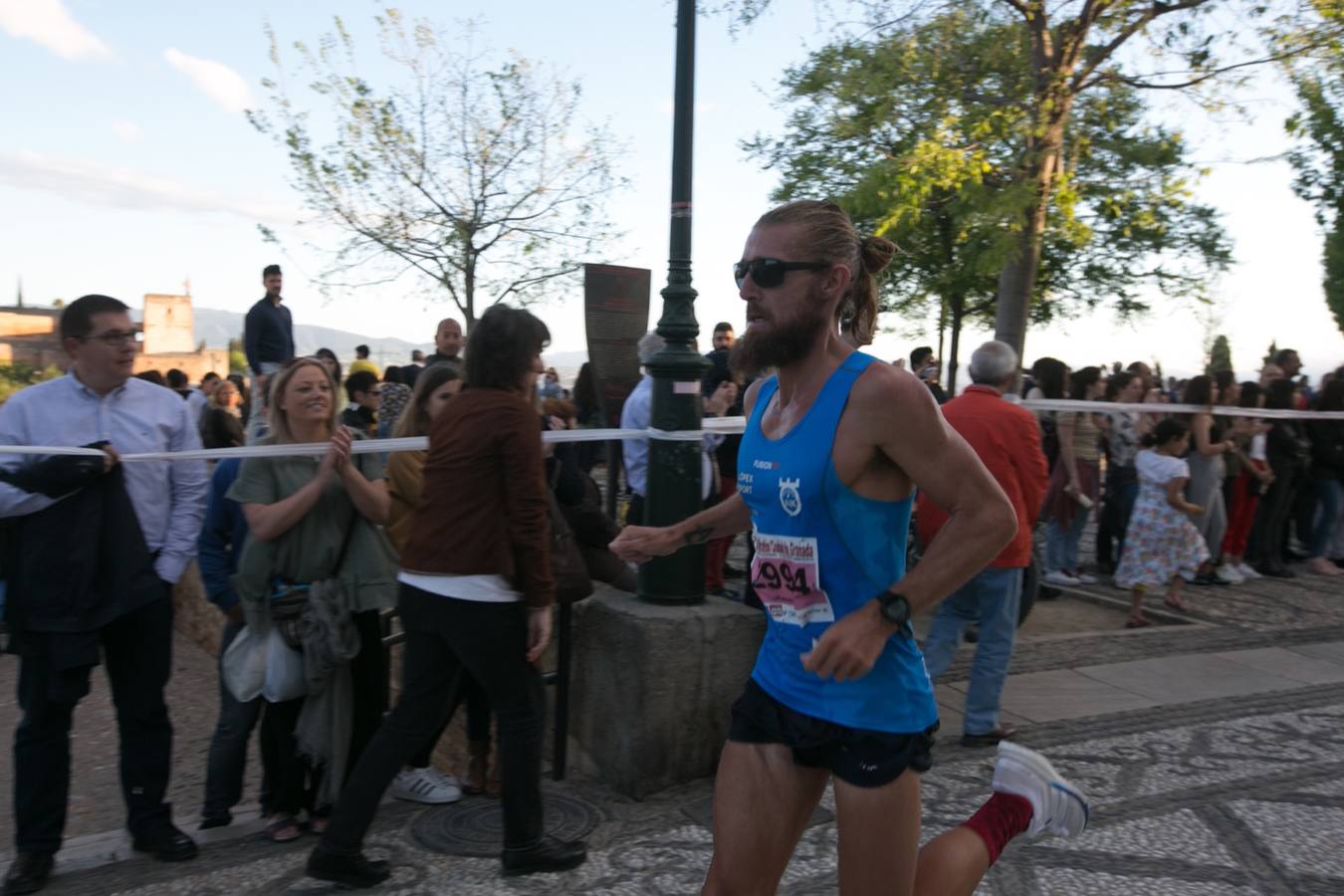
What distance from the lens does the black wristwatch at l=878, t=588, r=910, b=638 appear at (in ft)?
6.97

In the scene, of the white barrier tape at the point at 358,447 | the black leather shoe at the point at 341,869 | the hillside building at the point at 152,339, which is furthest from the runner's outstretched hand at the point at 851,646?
the hillside building at the point at 152,339

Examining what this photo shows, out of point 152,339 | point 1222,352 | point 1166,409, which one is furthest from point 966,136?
point 152,339

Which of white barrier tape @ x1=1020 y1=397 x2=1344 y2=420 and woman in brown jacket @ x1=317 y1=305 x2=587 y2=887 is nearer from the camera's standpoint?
woman in brown jacket @ x1=317 y1=305 x2=587 y2=887

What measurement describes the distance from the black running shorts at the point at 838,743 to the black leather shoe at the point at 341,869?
69.5 inches

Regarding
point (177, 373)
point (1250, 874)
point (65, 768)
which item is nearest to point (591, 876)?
point (65, 768)

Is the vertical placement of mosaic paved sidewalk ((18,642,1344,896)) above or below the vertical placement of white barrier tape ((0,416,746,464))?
below

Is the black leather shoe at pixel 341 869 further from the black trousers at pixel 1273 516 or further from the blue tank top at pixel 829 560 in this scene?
the black trousers at pixel 1273 516

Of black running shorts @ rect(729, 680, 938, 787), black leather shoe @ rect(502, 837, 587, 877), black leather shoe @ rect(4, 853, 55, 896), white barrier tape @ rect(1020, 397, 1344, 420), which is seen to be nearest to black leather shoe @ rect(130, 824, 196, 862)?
black leather shoe @ rect(4, 853, 55, 896)

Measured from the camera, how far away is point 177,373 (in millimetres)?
13328

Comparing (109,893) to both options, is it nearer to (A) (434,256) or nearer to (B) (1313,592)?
(B) (1313,592)

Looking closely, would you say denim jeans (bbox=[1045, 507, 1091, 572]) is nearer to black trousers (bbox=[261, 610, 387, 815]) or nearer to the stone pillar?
the stone pillar

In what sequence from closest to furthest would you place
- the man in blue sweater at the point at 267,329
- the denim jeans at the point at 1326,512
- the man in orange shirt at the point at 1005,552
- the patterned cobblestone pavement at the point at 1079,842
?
the patterned cobblestone pavement at the point at 1079,842, the man in orange shirt at the point at 1005,552, the man in blue sweater at the point at 267,329, the denim jeans at the point at 1326,512

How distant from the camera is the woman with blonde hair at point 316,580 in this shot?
3.97m

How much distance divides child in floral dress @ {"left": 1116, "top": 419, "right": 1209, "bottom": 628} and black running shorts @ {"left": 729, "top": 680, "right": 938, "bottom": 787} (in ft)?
20.8
